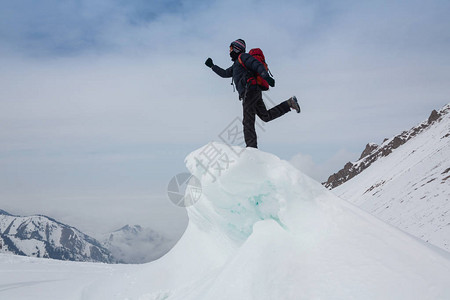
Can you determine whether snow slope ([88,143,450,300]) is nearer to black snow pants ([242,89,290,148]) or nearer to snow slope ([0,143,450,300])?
snow slope ([0,143,450,300])

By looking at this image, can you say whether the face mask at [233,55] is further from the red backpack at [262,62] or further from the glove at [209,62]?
the glove at [209,62]

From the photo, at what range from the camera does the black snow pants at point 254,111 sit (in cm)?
789

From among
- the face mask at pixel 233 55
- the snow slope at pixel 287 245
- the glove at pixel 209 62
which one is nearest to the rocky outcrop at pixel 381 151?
the glove at pixel 209 62

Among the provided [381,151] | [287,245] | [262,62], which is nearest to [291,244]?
[287,245]

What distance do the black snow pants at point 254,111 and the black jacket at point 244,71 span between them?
187 mm

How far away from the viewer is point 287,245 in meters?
5.19

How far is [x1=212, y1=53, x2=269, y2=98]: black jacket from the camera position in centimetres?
751

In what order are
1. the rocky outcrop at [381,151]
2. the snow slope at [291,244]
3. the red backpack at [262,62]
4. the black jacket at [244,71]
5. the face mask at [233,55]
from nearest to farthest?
the snow slope at [291,244] < the black jacket at [244,71] < the red backpack at [262,62] < the face mask at [233,55] < the rocky outcrop at [381,151]

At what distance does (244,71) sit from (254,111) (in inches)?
33.7

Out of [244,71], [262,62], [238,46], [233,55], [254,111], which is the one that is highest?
[238,46]

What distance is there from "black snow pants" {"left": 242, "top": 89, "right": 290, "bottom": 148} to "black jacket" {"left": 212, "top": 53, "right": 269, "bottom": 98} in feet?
0.61

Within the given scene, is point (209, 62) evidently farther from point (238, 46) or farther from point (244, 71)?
point (244, 71)

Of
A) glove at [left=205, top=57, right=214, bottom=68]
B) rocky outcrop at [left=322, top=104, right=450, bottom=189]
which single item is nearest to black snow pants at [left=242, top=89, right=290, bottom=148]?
glove at [left=205, top=57, right=214, bottom=68]

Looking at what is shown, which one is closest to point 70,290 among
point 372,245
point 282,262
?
point 282,262
